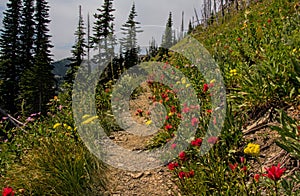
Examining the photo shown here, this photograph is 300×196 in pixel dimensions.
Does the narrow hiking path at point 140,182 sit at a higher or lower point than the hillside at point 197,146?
lower

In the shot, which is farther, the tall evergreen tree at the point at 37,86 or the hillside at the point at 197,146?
the tall evergreen tree at the point at 37,86

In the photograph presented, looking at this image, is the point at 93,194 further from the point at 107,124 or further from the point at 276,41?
the point at 276,41

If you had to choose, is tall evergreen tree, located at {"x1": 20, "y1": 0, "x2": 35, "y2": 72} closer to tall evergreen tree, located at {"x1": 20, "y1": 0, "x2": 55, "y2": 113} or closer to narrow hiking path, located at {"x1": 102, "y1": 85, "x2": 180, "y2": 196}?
tall evergreen tree, located at {"x1": 20, "y1": 0, "x2": 55, "y2": 113}

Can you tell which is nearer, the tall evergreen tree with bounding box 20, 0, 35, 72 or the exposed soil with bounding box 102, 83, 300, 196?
the exposed soil with bounding box 102, 83, 300, 196

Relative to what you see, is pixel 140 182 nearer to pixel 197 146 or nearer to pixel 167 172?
pixel 167 172

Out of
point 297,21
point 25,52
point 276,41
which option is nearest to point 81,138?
point 276,41

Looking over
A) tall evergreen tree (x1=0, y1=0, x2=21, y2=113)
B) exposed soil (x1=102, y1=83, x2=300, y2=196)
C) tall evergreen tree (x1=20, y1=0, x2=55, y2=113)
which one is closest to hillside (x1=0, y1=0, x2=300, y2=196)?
exposed soil (x1=102, y1=83, x2=300, y2=196)

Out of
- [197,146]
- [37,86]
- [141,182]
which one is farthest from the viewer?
[37,86]

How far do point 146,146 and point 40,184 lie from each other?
151 centimetres

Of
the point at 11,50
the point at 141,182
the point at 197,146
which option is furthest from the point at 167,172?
the point at 11,50

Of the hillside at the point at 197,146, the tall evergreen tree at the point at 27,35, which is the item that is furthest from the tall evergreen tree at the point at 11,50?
the hillside at the point at 197,146

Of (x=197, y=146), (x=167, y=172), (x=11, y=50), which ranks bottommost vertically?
(x=167, y=172)

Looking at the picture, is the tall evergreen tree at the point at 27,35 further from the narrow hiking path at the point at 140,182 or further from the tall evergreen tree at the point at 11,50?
the narrow hiking path at the point at 140,182

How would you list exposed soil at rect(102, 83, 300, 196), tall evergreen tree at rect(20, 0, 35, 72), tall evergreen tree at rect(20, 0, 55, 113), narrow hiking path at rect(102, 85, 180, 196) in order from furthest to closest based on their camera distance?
tall evergreen tree at rect(20, 0, 35, 72)
tall evergreen tree at rect(20, 0, 55, 113)
narrow hiking path at rect(102, 85, 180, 196)
exposed soil at rect(102, 83, 300, 196)
